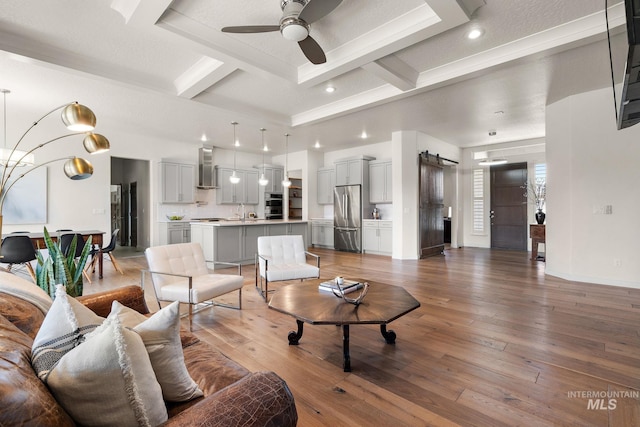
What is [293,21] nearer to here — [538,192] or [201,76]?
[201,76]

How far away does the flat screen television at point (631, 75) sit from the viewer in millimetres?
1268

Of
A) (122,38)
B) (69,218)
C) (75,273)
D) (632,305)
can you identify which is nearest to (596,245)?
(632,305)

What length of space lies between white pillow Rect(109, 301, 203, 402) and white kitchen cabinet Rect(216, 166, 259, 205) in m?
7.68

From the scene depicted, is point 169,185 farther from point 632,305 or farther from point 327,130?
point 632,305

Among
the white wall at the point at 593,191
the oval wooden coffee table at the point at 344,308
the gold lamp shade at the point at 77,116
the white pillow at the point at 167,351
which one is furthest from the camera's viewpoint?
the white wall at the point at 593,191

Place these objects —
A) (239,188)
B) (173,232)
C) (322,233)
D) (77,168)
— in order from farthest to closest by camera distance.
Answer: (322,233), (239,188), (173,232), (77,168)

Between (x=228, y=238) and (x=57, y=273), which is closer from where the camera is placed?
(x=57, y=273)

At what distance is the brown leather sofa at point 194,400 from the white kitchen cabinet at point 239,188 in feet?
23.9

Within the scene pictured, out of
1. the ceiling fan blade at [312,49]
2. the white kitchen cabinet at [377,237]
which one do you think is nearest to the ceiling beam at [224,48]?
the ceiling fan blade at [312,49]

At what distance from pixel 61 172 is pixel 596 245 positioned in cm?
944

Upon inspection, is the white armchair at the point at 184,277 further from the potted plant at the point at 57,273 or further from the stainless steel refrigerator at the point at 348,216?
the stainless steel refrigerator at the point at 348,216

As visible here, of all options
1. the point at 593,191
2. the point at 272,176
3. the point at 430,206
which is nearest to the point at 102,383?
the point at 593,191

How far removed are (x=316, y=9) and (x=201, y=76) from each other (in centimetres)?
236

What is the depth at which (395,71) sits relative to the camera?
3873 mm
